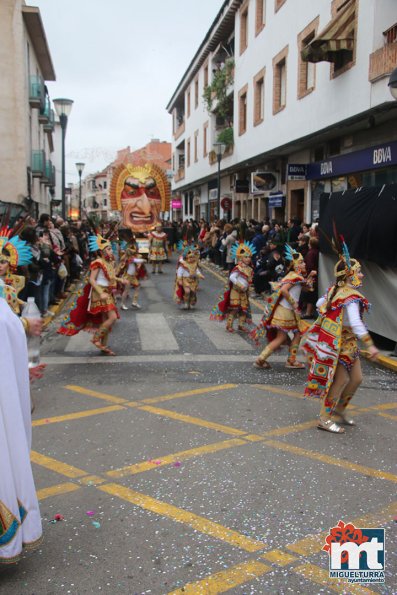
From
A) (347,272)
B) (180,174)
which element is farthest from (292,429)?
(180,174)

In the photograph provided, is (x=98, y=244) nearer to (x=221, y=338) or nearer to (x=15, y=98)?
(x=221, y=338)

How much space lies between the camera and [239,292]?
9961 mm

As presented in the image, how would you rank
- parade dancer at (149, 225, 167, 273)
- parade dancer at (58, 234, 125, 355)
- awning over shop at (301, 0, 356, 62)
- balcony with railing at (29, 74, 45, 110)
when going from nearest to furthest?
parade dancer at (58, 234, 125, 355) < awning over shop at (301, 0, 356, 62) < parade dancer at (149, 225, 167, 273) < balcony with railing at (29, 74, 45, 110)

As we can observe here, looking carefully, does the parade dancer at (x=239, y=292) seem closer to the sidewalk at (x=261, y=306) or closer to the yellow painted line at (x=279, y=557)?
the sidewalk at (x=261, y=306)

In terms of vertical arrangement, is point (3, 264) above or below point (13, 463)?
above

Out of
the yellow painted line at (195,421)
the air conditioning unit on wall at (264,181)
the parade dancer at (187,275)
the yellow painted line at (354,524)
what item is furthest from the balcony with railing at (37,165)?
the yellow painted line at (354,524)

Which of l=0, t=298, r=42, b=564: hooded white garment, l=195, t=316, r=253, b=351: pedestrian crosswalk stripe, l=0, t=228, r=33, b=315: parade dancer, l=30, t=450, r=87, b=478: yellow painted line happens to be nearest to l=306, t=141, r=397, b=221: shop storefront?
l=195, t=316, r=253, b=351: pedestrian crosswalk stripe

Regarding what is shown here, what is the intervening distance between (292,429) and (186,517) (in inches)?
78.3

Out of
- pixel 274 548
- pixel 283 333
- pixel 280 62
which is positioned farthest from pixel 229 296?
pixel 280 62

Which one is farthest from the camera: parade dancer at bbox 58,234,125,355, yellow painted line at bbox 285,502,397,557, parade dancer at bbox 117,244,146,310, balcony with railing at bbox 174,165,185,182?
balcony with railing at bbox 174,165,185,182

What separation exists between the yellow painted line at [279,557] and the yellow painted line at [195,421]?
1963 millimetres

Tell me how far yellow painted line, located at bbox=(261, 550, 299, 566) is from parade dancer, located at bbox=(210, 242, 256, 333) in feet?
21.6

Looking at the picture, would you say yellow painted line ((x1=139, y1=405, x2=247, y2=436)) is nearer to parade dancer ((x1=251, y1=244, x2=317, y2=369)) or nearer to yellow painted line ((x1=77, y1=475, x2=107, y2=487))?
yellow painted line ((x1=77, y1=475, x2=107, y2=487))

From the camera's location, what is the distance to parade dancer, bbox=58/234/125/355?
835cm
